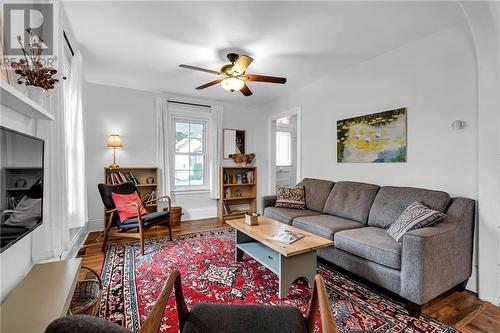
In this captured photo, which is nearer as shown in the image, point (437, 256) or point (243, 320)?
point (243, 320)

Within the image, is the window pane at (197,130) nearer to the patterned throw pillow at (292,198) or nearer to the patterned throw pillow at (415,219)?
the patterned throw pillow at (292,198)

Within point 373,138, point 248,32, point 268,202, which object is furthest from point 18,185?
point 373,138

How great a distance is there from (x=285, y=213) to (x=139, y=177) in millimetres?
2721

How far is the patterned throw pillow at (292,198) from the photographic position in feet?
11.5

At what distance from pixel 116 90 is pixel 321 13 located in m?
3.56

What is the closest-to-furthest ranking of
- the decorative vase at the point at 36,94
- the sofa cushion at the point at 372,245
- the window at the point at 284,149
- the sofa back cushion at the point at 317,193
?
the decorative vase at the point at 36,94, the sofa cushion at the point at 372,245, the sofa back cushion at the point at 317,193, the window at the point at 284,149

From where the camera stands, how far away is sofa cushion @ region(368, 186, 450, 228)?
2213mm

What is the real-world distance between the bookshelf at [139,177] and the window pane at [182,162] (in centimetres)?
50

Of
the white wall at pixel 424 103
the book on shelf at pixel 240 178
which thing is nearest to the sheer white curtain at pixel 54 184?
the book on shelf at pixel 240 178

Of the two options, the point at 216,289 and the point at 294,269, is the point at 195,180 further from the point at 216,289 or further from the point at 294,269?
the point at 294,269

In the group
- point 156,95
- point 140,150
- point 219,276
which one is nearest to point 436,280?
point 219,276

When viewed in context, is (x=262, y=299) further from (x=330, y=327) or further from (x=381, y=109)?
(x=381, y=109)

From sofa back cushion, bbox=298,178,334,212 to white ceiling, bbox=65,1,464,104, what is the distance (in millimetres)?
1697

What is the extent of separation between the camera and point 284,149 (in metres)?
6.20
